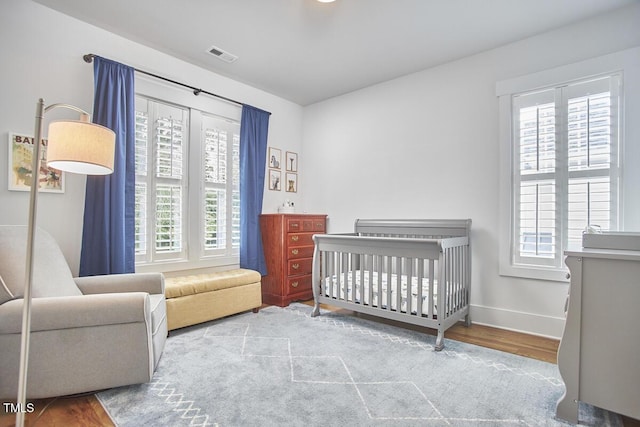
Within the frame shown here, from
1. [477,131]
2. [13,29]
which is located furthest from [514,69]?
[13,29]

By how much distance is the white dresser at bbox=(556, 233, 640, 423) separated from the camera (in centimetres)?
143

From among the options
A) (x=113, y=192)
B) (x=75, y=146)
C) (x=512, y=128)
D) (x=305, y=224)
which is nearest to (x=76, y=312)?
(x=75, y=146)

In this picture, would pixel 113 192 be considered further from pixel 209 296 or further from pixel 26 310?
pixel 26 310

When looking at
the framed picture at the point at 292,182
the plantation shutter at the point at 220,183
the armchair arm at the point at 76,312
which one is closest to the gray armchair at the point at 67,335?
the armchair arm at the point at 76,312

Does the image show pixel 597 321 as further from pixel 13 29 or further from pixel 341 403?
pixel 13 29

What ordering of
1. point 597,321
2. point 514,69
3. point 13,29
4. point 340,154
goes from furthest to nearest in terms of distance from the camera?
point 340,154 < point 514,69 < point 13,29 < point 597,321

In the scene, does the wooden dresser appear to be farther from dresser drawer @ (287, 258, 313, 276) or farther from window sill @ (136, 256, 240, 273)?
window sill @ (136, 256, 240, 273)

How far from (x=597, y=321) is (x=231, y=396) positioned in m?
1.89

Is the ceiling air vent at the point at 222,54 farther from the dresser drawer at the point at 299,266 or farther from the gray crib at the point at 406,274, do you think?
the dresser drawer at the point at 299,266

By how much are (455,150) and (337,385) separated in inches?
96.5

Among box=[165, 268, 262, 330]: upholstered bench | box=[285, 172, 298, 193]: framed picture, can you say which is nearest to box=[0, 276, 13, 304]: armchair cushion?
box=[165, 268, 262, 330]: upholstered bench

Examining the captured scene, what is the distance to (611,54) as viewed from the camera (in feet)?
7.85

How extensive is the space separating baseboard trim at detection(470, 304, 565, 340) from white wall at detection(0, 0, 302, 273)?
3552 mm

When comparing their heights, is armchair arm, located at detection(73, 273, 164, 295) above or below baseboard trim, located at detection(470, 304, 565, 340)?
above
